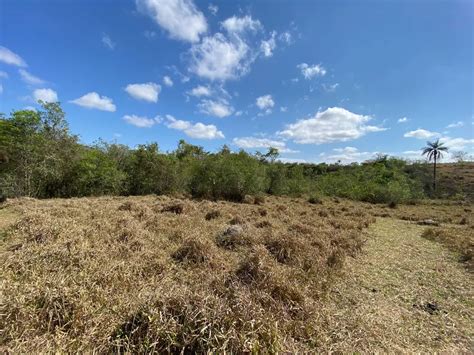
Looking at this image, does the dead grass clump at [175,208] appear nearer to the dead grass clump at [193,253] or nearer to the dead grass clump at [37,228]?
the dead grass clump at [37,228]

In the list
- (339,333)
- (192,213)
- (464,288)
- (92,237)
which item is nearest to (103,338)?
(339,333)

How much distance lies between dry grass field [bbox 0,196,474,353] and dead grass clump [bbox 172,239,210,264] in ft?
0.08

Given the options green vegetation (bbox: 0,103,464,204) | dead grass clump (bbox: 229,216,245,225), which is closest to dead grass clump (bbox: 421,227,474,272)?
dead grass clump (bbox: 229,216,245,225)

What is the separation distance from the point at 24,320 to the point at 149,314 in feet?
3.37

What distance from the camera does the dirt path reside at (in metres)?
2.44

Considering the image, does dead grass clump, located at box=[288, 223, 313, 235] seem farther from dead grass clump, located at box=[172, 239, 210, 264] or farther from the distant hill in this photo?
the distant hill

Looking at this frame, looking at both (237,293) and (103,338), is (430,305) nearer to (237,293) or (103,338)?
(237,293)

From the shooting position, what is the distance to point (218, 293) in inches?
109

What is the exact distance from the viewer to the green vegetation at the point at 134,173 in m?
11.5

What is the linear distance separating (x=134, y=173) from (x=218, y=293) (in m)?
15.7

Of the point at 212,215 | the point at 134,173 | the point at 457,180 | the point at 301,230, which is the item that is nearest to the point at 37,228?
the point at 212,215

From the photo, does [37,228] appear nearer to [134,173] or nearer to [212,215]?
[212,215]

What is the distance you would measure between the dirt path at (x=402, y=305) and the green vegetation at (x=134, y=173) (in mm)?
11913

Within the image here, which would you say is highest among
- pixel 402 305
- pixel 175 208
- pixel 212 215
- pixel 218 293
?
pixel 175 208
